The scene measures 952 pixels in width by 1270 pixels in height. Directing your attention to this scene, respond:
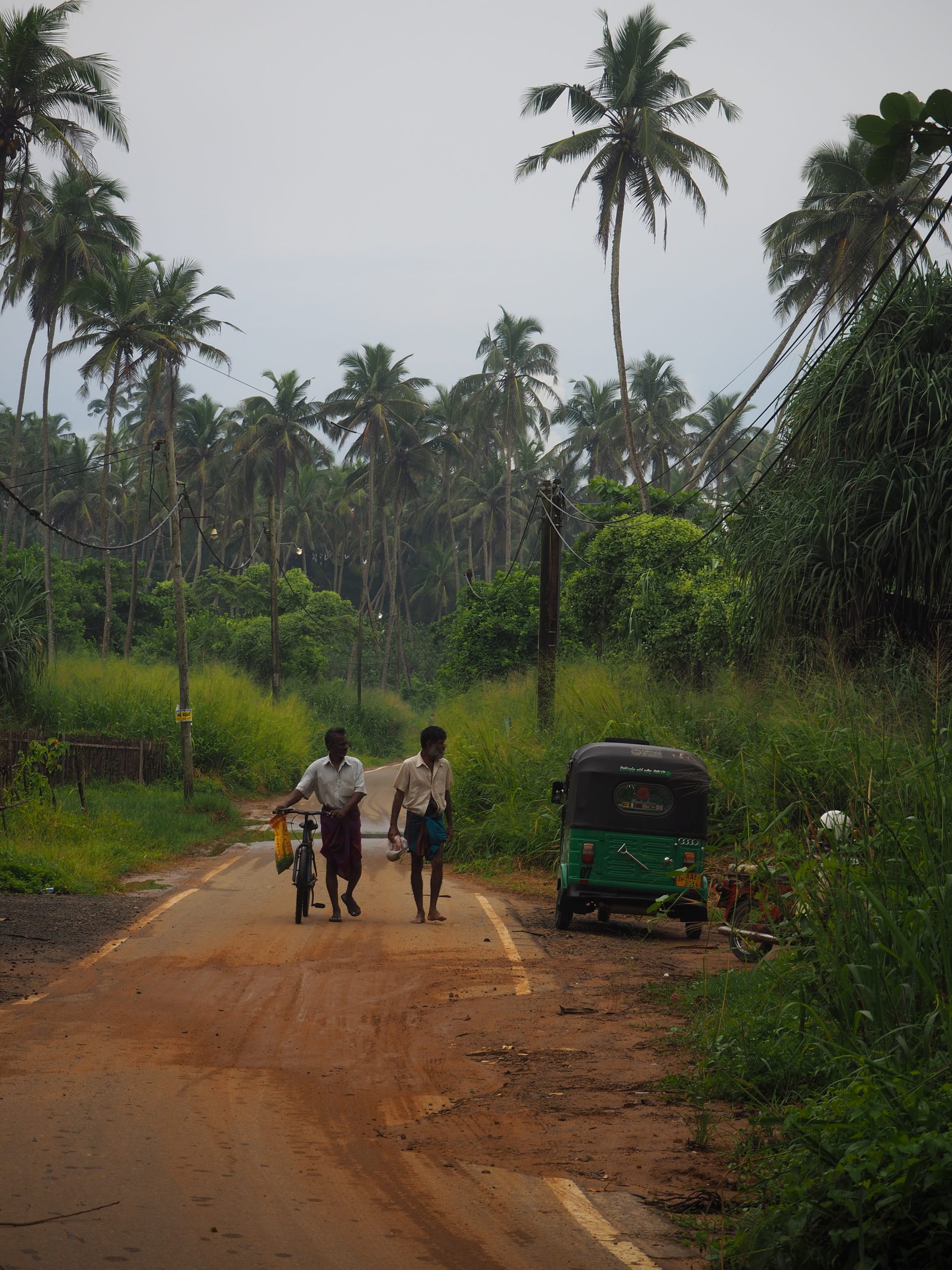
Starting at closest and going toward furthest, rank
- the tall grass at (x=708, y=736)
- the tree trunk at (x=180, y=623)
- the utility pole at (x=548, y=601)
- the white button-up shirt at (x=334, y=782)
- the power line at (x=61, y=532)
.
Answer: the white button-up shirt at (x=334, y=782)
the tall grass at (x=708, y=736)
the power line at (x=61, y=532)
the utility pole at (x=548, y=601)
the tree trunk at (x=180, y=623)

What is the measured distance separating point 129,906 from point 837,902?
30.1 ft

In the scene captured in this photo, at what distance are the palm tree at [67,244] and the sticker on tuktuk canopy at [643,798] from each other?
28413 millimetres

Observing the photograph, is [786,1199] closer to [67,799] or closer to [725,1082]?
[725,1082]

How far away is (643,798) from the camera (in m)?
11.5

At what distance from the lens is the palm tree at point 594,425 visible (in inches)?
2505

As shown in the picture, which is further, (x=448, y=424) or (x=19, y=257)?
(x=448, y=424)

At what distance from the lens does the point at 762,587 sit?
59.0 ft

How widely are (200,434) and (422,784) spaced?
54570 mm

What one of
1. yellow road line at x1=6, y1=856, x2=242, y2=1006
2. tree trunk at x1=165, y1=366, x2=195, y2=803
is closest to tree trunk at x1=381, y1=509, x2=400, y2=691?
tree trunk at x1=165, y1=366, x2=195, y2=803

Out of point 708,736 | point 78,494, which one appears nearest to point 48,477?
point 78,494

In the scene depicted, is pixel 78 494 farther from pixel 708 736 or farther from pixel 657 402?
pixel 708 736

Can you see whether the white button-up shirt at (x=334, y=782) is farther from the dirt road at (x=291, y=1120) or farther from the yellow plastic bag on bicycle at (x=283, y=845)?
the dirt road at (x=291, y=1120)

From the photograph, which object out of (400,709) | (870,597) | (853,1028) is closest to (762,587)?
(870,597)

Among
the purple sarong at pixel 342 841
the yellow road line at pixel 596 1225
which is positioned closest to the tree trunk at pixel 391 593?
→ the purple sarong at pixel 342 841
